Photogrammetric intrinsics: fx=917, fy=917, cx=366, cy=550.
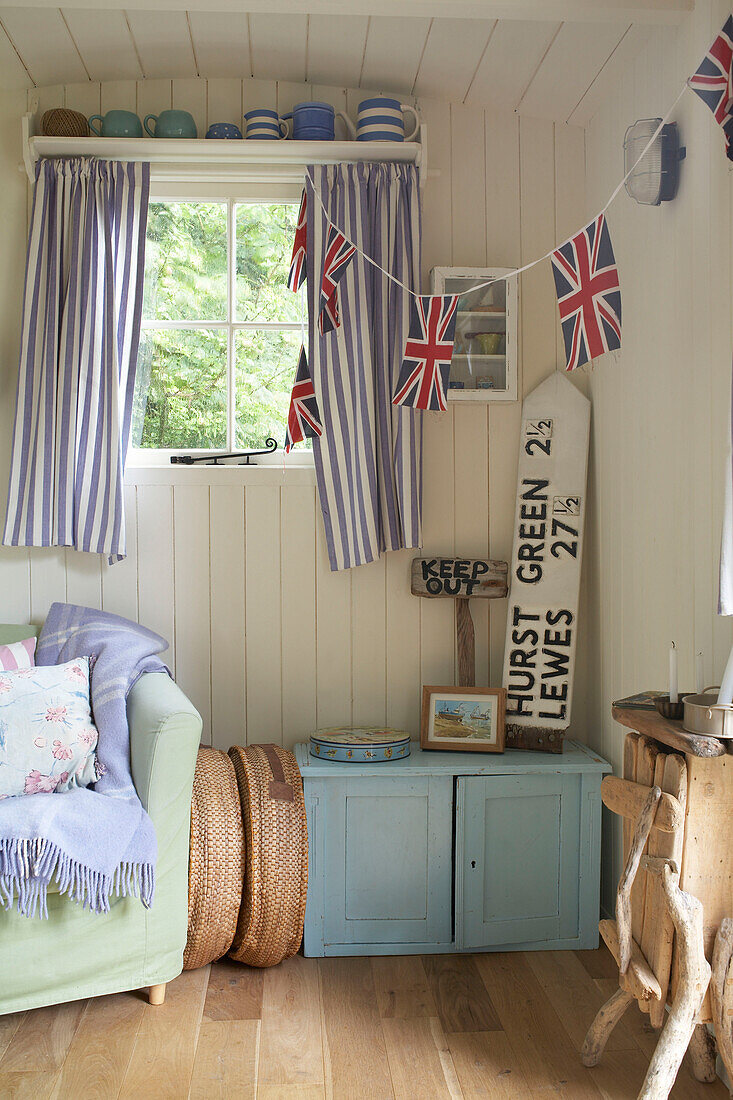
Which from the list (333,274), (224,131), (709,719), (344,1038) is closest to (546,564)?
(333,274)

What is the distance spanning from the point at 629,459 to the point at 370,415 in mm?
780

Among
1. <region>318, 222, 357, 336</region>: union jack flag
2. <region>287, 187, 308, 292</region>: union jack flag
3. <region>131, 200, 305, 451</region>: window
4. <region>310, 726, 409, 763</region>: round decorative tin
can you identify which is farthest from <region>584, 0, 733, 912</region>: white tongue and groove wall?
<region>131, 200, 305, 451</region>: window

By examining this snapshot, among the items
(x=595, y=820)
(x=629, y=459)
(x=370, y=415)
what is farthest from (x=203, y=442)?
(x=595, y=820)

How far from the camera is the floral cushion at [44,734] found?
222cm

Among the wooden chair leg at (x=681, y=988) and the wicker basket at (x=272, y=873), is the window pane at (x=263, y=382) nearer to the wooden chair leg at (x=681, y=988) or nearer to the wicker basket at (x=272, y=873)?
the wicker basket at (x=272, y=873)

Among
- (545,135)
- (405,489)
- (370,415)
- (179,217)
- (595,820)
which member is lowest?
(595,820)

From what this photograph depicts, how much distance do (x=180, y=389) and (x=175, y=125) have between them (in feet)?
2.58

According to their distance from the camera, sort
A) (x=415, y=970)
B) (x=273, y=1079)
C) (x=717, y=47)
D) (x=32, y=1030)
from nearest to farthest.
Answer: (x=717, y=47) → (x=273, y=1079) → (x=32, y=1030) → (x=415, y=970)

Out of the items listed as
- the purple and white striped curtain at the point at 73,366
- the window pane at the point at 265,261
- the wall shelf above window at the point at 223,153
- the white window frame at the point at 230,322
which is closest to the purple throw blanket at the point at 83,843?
the purple and white striped curtain at the point at 73,366

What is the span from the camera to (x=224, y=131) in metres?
2.78

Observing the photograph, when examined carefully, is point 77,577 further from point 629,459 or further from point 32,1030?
point 629,459

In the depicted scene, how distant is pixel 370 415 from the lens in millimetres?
2807

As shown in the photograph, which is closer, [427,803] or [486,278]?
[427,803]

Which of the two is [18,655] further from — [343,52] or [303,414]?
[343,52]
